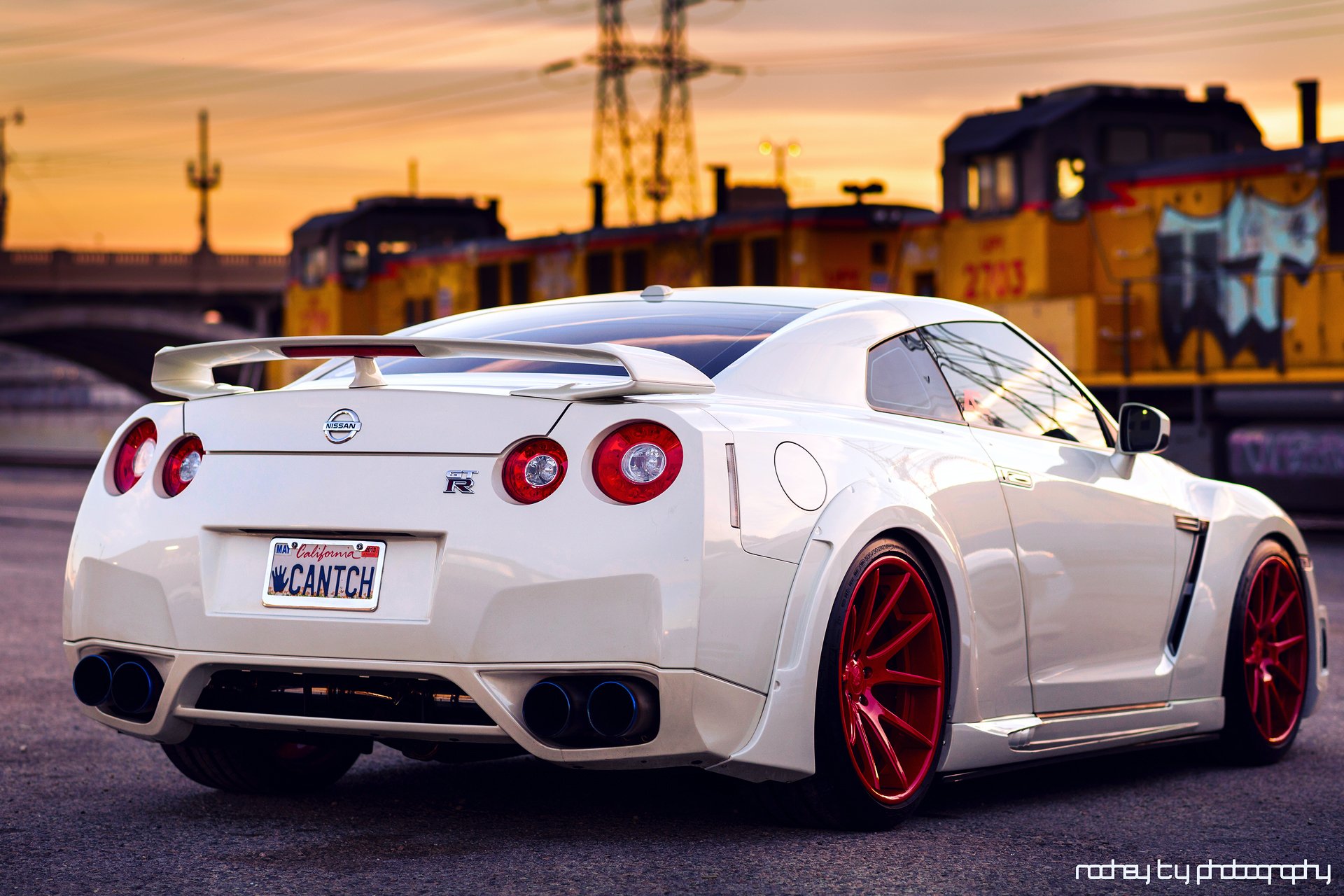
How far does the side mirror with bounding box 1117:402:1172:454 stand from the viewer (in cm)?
523

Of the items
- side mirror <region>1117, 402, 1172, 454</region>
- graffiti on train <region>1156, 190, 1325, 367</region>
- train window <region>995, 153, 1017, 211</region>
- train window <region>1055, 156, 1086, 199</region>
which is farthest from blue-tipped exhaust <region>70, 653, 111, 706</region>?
train window <region>995, 153, 1017, 211</region>

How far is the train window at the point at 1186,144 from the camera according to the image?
18.6 meters

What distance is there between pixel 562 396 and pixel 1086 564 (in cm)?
179

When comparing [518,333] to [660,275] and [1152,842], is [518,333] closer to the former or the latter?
[1152,842]

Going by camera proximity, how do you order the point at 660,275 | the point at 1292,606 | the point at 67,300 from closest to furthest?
the point at 1292,606 → the point at 660,275 → the point at 67,300

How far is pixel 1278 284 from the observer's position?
55.2ft

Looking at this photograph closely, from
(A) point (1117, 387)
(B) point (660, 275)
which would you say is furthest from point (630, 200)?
(A) point (1117, 387)

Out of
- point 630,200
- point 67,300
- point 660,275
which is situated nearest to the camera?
point 660,275

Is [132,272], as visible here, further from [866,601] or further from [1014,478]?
[866,601]

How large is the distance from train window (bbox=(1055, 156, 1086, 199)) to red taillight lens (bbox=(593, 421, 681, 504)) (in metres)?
15.2

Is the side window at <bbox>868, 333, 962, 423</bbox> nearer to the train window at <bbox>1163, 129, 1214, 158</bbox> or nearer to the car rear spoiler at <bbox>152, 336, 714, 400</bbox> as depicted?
the car rear spoiler at <bbox>152, 336, 714, 400</bbox>

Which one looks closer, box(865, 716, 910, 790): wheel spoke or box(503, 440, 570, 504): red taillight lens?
box(503, 440, 570, 504): red taillight lens

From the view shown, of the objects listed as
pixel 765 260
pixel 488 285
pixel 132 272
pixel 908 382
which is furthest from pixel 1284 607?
pixel 132 272

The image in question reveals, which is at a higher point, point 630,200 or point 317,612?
point 630,200
